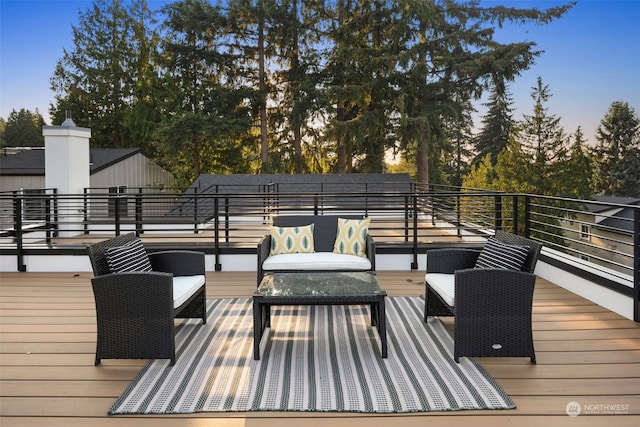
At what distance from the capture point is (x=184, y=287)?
397 cm

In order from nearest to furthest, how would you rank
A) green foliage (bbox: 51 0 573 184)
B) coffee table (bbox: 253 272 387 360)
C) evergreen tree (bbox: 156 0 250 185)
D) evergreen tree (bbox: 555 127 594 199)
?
coffee table (bbox: 253 272 387 360) → green foliage (bbox: 51 0 573 184) → evergreen tree (bbox: 156 0 250 185) → evergreen tree (bbox: 555 127 594 199)

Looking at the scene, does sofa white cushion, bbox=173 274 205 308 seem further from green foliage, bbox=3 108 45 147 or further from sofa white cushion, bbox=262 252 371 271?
green foliage, bbox=3 108 45 147

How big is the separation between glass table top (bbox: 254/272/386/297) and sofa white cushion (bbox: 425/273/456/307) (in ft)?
1.59

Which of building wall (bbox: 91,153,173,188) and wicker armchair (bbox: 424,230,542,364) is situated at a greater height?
building wall (bbox: 91,153,173,188)

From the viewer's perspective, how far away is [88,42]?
989 inches

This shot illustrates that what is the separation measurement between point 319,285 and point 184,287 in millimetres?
1054

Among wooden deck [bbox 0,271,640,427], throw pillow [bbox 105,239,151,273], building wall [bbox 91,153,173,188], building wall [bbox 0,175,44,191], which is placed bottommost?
wooden deck [bbox 0,271,640,427]

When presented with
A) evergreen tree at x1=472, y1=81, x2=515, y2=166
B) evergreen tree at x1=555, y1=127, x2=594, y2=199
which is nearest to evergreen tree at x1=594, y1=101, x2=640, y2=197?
evergreen tree at x1=472, y1=81, x2=515, y2=166

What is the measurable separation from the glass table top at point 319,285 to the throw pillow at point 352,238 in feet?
3.61

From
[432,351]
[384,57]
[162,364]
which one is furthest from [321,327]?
[384,57]

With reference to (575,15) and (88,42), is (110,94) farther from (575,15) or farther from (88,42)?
(575,15)

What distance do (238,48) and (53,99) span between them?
37.5 feet

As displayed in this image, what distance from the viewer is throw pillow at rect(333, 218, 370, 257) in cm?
540

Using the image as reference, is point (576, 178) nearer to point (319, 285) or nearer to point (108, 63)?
point (108, 63)
